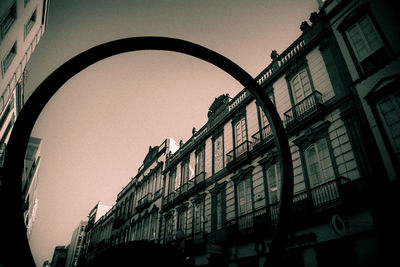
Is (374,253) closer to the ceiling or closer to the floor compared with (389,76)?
closer to the floor

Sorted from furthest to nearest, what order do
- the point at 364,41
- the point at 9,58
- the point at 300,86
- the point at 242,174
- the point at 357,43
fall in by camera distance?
1. the point at 9,58
2. the point at 242,174
3. the point at 300,86
4. the point at 357,43
5. the point at 364,41

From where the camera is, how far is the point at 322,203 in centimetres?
953

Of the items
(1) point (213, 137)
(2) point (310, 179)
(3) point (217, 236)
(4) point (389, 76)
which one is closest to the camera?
(4) point (389, 76)

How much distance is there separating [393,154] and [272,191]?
580cm

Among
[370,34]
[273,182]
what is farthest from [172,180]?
[370,34]

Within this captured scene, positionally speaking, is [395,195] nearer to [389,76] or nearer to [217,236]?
[389,76]

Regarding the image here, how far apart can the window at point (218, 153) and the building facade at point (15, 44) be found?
14.7m

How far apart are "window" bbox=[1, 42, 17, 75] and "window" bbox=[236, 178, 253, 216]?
1637 centimetres

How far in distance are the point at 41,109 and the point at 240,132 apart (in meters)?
14.8

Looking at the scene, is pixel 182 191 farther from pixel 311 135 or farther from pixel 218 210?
pixel 311 135

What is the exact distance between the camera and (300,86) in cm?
1279

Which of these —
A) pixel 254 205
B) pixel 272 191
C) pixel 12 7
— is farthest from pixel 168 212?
pixel 12 7

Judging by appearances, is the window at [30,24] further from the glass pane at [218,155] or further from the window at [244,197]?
the window at [244,197]

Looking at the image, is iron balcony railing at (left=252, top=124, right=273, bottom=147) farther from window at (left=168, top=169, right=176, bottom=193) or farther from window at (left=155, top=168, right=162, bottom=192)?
window at (left=155, top=168, right=162, bottom=192)
